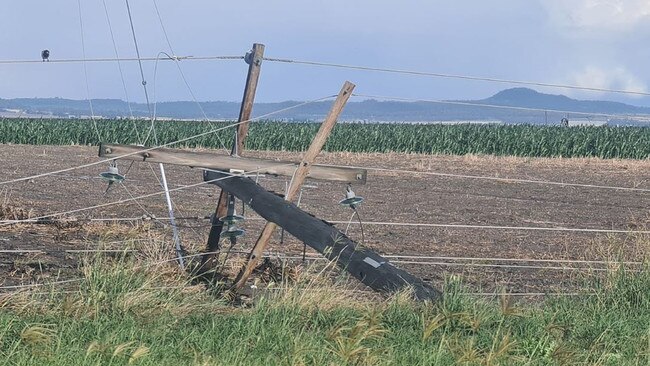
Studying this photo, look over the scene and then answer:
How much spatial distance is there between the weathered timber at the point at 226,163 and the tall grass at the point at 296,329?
1.26 metres

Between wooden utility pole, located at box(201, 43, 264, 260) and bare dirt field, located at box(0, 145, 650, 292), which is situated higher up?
wooden utility pole, located at box(201, 43, 264, 260)

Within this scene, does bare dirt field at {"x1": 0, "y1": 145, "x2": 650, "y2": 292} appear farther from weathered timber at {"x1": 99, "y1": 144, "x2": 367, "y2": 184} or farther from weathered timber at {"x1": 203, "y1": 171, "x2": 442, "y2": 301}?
weathered timber at {"x1": 203, "y1": 171, "x2": 442, "y2": 301}

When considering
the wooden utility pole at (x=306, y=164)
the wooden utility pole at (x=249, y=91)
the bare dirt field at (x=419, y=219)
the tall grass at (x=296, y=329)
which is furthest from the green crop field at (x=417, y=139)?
the tall grass at (x=296, y=329)

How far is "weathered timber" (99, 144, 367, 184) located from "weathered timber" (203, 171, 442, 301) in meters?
0.18

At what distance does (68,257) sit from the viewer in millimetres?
11031

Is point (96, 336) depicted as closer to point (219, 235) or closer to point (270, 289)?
point (270, 289)

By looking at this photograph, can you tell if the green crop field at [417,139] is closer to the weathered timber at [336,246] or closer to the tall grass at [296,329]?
the weathered timber at [336,246]

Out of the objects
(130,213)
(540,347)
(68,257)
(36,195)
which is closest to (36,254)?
(68,257)

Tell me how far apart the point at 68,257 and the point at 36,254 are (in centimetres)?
32

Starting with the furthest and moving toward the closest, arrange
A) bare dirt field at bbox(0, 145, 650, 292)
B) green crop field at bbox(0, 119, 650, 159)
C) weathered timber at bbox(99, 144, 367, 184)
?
green crop field at bbox(0, 119, 650, 159) < bare dirt field at bbox(0, 145, 650, 292) < weathered timber at bbox(99, 144, 367, 184)

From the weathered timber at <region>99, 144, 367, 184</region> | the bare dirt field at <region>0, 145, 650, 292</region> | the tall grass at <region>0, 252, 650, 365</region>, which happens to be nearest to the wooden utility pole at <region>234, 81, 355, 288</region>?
the weathered timber at <region>99, 144, 367, 184</region>

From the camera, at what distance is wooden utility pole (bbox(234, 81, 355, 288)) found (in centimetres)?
861

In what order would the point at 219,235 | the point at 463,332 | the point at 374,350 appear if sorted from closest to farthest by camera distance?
the point at 374,350 → the point at 463,332 → the point at 219,235

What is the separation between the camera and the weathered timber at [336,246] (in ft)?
24.9
